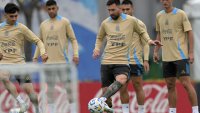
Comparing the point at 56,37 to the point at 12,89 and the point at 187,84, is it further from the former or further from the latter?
the point at 187,84

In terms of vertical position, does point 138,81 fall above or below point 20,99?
above

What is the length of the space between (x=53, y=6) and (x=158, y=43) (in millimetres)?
3145

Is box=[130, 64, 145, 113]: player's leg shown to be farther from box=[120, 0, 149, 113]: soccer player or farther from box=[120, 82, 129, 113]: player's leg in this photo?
box=[120, 82, 129, 113]: player's leg

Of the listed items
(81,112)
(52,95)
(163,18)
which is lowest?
(81,112)

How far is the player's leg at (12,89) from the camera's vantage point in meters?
12.8

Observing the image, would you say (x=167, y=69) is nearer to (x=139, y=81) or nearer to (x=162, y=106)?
(x=139, y=81)

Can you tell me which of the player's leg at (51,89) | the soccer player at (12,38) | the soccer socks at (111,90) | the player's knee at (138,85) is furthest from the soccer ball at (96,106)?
the player's knee at (138,85)

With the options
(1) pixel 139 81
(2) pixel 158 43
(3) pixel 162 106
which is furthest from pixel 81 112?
(2) pixel 158 43

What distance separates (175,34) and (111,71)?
4.73 ft

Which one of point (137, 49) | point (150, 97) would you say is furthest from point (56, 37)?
point (150, 97)

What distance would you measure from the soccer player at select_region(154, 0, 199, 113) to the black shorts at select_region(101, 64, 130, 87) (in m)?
0.88

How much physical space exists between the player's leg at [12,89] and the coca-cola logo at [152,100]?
558cm

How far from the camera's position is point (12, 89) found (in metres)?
14.9

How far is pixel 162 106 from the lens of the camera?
68.3 ft
